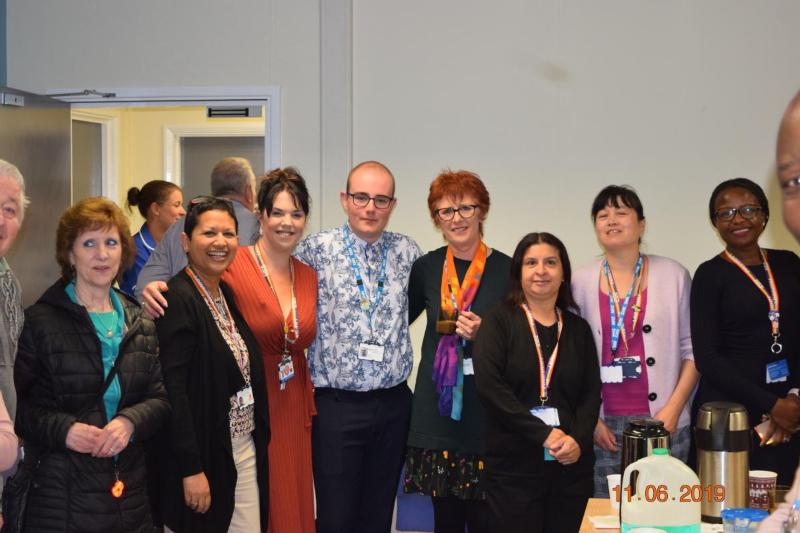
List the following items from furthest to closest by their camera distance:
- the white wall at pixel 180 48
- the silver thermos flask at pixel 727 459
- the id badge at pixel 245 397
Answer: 1. the white wall at pixel 180 48
2. the id badge at pixel 245 397
3. the silver thermos flask at pixel 727 459

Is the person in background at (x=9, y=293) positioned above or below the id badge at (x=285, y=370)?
above

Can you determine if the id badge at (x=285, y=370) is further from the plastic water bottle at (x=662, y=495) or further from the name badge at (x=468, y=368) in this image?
the plastic water bottle at (x=662, y=495)

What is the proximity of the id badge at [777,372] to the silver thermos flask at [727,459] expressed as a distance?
3.88 ft

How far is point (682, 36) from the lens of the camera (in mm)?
4840

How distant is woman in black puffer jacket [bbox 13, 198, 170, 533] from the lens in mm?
2566

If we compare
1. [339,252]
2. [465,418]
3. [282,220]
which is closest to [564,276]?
[465,418]

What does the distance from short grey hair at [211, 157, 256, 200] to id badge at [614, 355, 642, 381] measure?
7.02ft

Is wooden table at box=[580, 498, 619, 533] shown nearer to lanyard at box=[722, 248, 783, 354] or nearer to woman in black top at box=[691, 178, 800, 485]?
woman in black top at box=[691, 178, 800, 485]

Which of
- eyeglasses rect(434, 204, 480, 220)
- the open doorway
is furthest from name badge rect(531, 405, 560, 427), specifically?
the open doorway

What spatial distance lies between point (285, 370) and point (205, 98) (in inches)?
96.0

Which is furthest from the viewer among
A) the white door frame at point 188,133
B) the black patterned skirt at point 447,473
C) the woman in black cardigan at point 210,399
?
the white door frame at point 188,133

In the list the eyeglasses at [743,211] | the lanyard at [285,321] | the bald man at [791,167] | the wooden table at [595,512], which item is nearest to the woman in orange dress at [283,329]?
the lanyard at [285,321]

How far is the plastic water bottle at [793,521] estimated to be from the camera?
1.08 m

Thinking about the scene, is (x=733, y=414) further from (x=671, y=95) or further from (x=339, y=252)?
(x=671, y=95)
